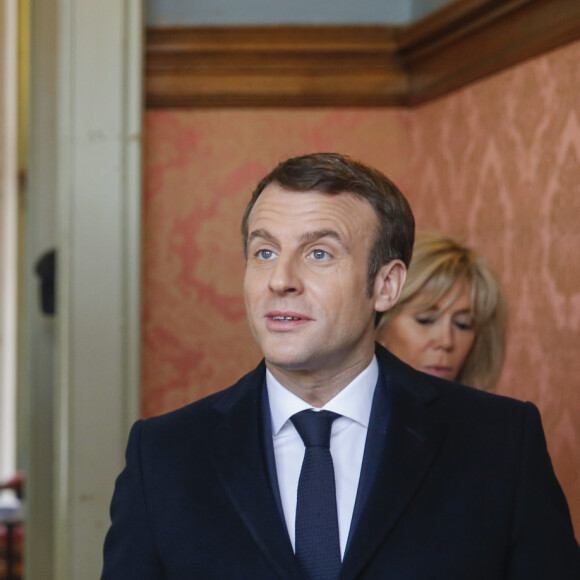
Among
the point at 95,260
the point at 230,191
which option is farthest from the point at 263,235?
the point at 230,191

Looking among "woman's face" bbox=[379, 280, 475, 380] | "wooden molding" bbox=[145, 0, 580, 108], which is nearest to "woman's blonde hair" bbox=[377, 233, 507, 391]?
"woman's face" bbox=[379, 280, 475, 380]

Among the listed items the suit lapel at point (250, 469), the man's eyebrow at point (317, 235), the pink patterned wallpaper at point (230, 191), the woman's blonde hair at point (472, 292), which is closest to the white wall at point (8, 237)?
the pink patterned wallpaper at point (230, 191)

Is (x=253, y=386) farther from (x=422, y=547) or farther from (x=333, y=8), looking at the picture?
(x=333, y=8)

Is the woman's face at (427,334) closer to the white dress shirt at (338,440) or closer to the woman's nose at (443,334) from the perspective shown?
the woman's nose at (443,334)

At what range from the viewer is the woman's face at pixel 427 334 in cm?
296

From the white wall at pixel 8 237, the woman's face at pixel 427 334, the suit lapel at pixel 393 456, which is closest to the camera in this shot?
the suit lapel at pixel 393 456

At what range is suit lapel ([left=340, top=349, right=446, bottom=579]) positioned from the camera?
171 centimetres

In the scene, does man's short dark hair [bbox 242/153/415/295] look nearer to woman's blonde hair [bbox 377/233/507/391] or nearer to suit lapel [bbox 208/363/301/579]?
suit lapel [bbox 208/363/301/579]

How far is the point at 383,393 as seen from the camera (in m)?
1.92

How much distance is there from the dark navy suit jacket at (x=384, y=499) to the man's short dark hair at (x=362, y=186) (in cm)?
24

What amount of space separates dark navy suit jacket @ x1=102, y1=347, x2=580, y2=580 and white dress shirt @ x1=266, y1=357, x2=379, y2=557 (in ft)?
0.07

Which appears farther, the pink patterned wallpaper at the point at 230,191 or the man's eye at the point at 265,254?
the pink patterned wallpaper at the point at 230,191

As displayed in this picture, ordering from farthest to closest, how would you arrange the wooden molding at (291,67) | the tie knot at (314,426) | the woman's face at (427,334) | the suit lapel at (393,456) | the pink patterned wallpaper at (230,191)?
the wooden molding at (291,67)
the pink patterned wallpaper at (230,191)
the woman's face at (427,334)
the tie knot at (314,426)
the suit lapel at (393,456)

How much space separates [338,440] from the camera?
1842mm
